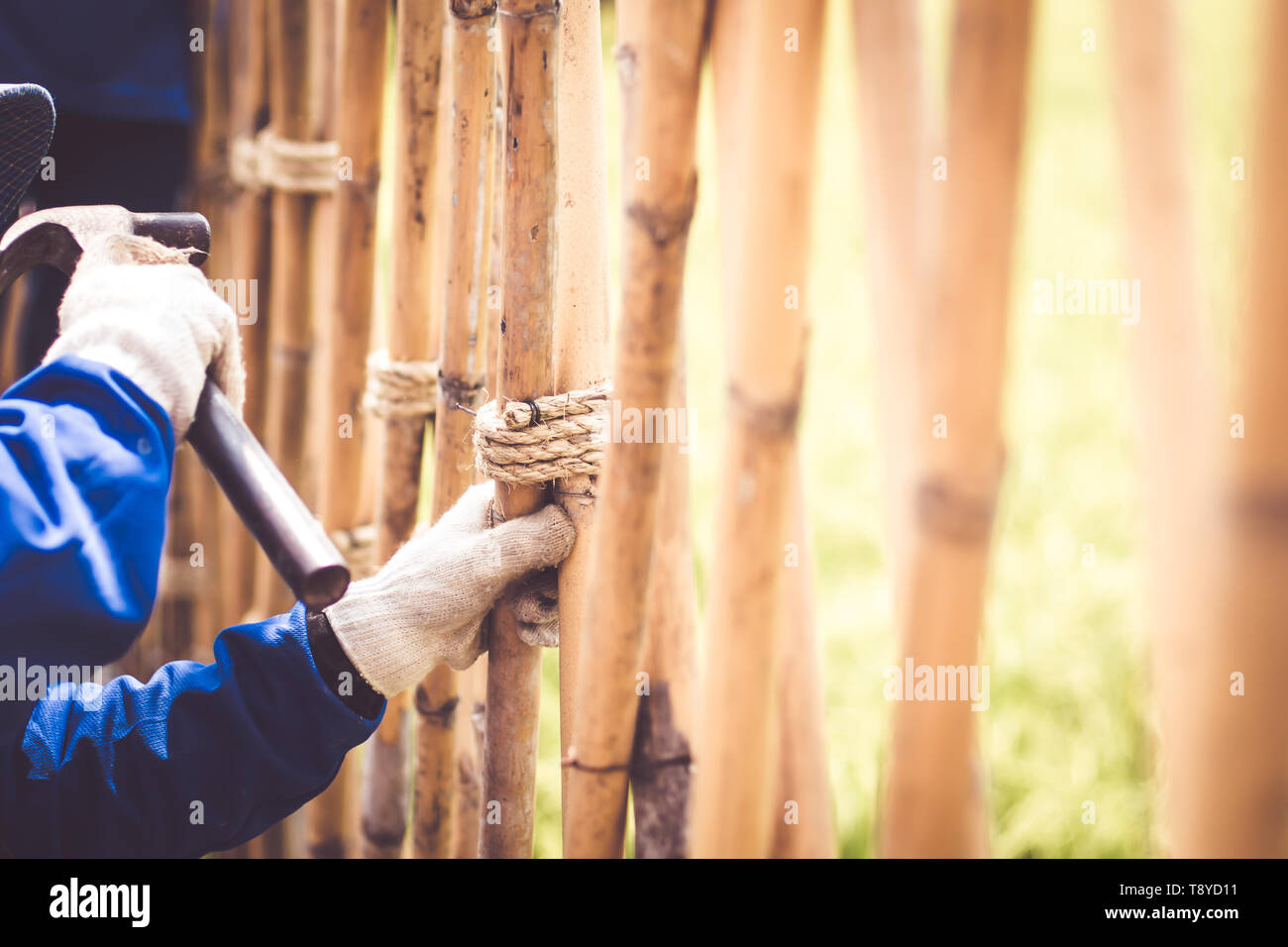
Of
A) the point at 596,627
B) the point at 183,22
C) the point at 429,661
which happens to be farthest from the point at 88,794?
the point at 183,22

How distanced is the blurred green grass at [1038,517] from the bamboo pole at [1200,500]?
167mm

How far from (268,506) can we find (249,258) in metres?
0.95

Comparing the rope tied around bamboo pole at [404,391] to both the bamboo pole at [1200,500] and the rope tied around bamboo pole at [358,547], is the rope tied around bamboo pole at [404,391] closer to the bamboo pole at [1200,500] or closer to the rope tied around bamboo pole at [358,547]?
the rope tied around bamboo pole at [358,547]

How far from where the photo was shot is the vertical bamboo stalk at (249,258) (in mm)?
1539

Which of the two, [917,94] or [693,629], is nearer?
[917,94]

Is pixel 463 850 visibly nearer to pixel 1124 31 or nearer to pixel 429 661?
pixel 429 661

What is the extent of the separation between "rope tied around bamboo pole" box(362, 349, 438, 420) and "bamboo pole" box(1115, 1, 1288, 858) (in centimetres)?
78

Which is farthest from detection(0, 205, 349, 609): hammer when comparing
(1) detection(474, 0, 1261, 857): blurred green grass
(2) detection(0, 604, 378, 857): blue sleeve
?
(1) detection(474, 0, 1261, 857): blurred green grass

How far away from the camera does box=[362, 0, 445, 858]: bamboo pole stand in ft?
3.21

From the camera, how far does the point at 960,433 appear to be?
0.44m

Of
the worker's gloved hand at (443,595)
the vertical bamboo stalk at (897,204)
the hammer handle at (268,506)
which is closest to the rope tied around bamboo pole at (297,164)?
the hammer handle at (268,506)

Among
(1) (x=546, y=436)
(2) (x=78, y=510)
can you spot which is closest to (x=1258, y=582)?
(1) (x=546, y=436)

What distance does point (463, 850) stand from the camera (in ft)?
3.90
